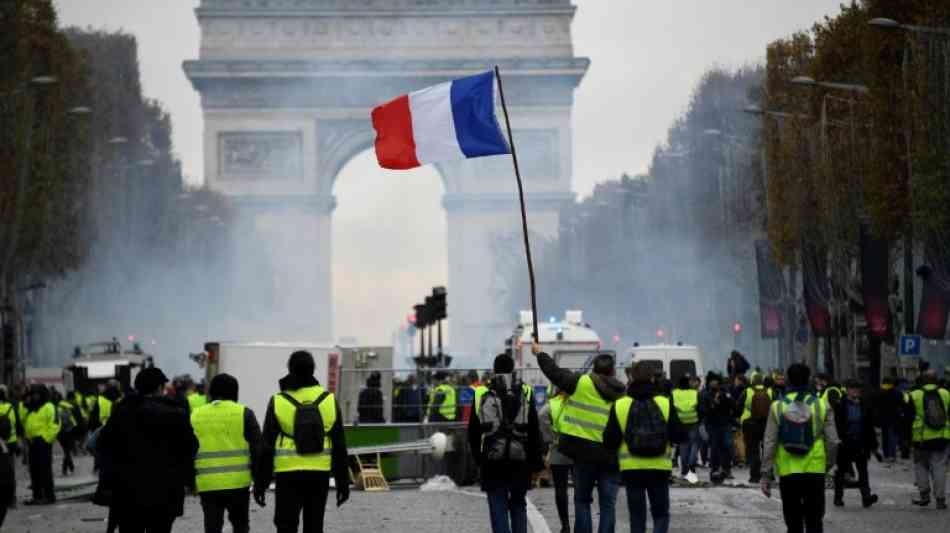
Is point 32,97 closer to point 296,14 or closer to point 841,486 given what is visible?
point 841,486

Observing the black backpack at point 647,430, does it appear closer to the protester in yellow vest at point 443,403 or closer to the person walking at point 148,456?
the person walking at point 148,456

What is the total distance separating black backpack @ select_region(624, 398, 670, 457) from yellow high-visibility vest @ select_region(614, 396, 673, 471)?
5 cm

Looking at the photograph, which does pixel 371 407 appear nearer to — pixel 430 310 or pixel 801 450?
pixel 430 310

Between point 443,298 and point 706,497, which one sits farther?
point 443,298

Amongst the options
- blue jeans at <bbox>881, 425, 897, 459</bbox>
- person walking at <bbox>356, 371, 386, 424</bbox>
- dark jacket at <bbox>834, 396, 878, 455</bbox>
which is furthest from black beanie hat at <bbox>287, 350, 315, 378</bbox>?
blue jeans at <bbox>881, 425, 897, 459</bbox>

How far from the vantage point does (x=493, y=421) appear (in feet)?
54.0

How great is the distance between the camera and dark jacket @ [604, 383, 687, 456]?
16.1 metres

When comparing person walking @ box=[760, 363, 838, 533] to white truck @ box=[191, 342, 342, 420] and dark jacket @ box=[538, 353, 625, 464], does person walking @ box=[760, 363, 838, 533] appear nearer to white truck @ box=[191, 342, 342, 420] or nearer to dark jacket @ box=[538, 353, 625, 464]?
dark jacket @ box=[538, 353, 625, 464]

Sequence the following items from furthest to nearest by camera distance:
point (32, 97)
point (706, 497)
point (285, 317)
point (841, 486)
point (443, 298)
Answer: point (285, 317) < point (32, 97) < point (443, 298) < point (706, 497) < point (841, 486)

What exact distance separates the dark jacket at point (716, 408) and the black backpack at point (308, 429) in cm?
1523

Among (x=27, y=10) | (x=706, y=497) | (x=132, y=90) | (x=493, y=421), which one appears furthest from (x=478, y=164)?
(x=493, y=421)

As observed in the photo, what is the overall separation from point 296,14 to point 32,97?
193 feet

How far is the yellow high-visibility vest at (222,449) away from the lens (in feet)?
53.1

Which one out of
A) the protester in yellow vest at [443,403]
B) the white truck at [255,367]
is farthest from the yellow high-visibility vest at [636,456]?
the white truck at [255,367]
